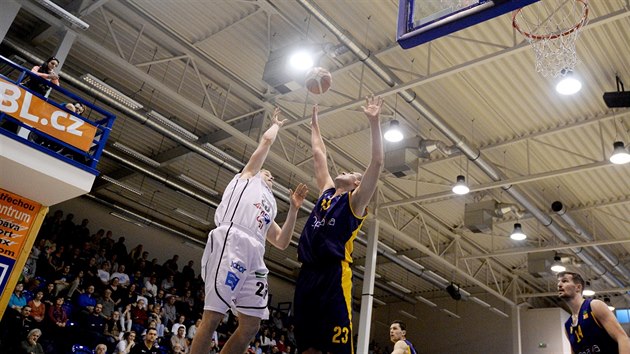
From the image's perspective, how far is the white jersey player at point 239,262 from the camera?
3.44 metres

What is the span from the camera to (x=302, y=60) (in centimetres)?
984

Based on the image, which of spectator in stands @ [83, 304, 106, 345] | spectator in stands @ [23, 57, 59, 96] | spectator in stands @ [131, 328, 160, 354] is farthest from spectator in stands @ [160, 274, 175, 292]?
spectator in stands @ [23, 57, 59, 96]

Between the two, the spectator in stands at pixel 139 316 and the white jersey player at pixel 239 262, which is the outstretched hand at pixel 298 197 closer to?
the white jersey player at pixel 239 262

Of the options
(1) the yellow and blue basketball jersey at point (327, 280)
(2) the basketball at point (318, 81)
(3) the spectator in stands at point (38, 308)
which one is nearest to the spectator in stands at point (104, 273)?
(3) the spectator in stands at point (38, 308)

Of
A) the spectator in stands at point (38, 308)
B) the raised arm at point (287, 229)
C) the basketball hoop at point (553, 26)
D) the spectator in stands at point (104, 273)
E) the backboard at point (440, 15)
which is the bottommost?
the spectator in stands at point (38, 308)

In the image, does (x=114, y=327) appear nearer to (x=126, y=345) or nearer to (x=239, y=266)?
(x=126, y=345)

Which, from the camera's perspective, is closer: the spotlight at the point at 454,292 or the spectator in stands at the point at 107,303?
the spectator in stands at the point at 107,303

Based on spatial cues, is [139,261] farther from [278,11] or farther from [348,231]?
[348,231]

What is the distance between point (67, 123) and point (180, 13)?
340 centimetres

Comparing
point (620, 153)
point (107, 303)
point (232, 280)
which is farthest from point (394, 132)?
point (107, 303)

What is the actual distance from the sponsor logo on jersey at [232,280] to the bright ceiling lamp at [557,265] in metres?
16.0

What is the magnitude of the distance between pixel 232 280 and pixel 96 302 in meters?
10.9

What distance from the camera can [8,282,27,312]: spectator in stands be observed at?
35.0 ft

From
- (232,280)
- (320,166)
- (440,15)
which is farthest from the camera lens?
(440,15)
